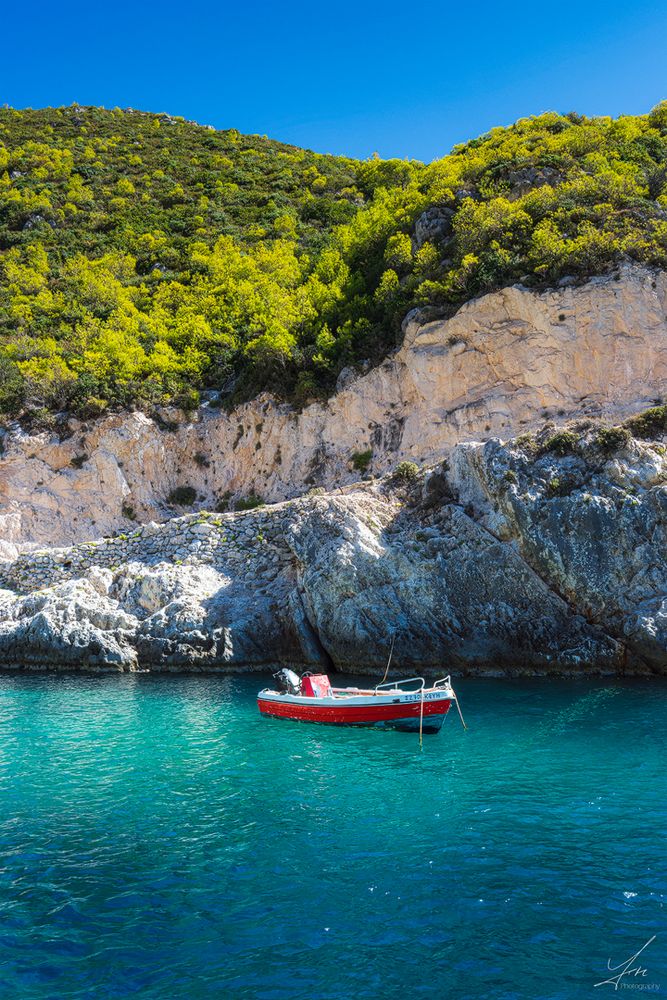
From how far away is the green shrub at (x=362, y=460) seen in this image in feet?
112

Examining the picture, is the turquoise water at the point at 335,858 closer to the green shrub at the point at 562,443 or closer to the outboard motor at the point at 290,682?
the outboard motor at the point at 290,682

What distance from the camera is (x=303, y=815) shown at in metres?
12.7

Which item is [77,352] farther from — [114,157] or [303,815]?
[114,157]

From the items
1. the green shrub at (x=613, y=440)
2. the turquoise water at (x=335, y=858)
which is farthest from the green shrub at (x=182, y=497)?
the green shrub at (x=613, y=440)

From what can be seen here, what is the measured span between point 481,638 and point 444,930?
15.6 m

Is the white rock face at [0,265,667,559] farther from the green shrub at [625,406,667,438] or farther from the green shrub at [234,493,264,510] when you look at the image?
the green shrub at [625,406,667,438]

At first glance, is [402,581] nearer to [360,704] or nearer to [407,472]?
[407,472]

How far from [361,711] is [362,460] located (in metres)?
16.9

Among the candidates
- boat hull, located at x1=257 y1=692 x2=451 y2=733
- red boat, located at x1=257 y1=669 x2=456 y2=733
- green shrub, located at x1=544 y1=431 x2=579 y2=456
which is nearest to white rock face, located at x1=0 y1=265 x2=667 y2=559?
green shrub, located at x1=544 y1=431 x2=579 y2=456

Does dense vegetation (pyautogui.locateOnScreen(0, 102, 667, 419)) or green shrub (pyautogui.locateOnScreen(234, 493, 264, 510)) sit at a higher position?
dense vegetation (pyautogui.locateOnScreen(0, 102, 667, 419))

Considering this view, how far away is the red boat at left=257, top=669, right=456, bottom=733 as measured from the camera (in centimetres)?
1816
